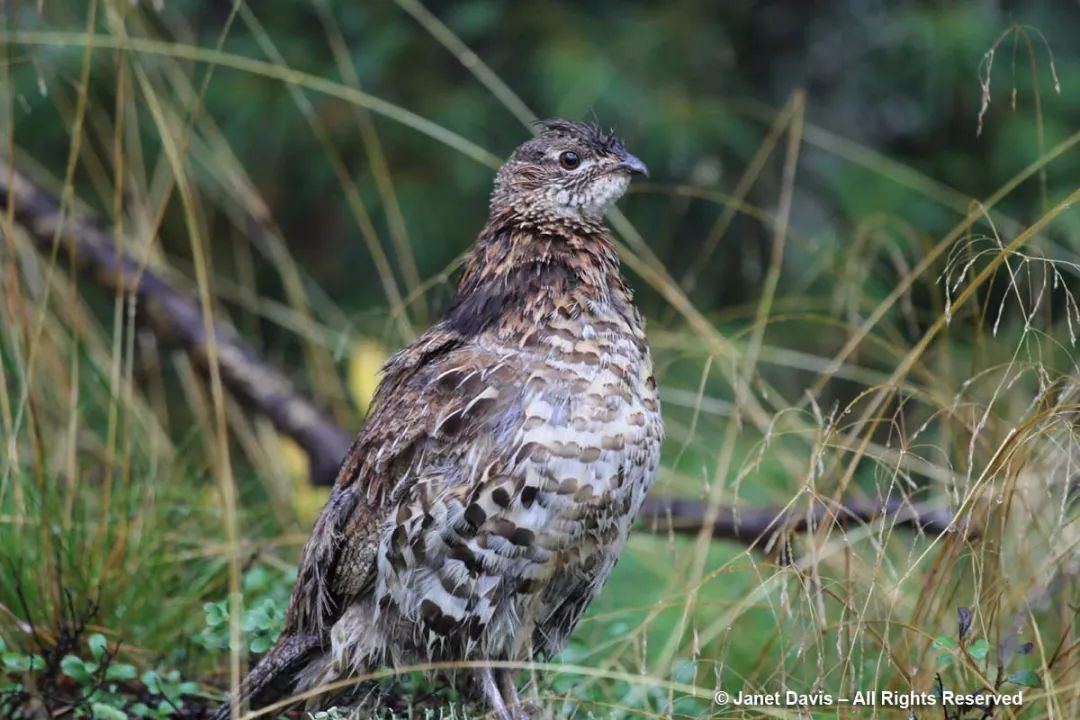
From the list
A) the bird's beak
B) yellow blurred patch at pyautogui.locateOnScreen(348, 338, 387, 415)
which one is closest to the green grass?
yellow blurred patch at pyautogui.locateOnScreen(348, 338, 387, 415)

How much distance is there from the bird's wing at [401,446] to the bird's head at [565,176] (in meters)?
0.39

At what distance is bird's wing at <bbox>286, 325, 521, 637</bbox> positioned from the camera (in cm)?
298

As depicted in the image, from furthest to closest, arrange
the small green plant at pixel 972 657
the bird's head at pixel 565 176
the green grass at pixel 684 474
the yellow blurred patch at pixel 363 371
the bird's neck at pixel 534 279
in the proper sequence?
the yellow blurred patch at pixel 363 371 < the bird's head at pixel 565 176 < the bird's neck at pixel 534 279 < the green grass at pixel 684 474 < the small green plant at pixel 972 657

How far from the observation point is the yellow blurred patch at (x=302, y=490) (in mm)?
4579

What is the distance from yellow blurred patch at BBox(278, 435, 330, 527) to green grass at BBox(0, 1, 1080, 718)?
0.20 ft

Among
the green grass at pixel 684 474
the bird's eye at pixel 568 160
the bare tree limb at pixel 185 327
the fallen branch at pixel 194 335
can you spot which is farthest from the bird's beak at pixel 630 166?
the bare tree limb at pixel 185 327

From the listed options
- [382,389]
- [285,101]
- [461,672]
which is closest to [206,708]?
[461,672]

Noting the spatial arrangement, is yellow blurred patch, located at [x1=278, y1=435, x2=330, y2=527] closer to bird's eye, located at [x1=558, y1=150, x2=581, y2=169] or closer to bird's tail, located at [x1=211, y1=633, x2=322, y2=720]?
bird's tail, located at [x1=211, y1=633, x2=322, y2=720]

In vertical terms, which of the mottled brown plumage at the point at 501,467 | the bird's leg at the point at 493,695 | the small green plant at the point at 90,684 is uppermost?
the mottled brown plumage at the point at 501,467

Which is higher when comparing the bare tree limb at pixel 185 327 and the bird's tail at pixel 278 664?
the bare tree limb at pixel 185 327

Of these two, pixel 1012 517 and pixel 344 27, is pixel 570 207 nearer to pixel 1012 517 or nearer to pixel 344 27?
pixel 1012 517

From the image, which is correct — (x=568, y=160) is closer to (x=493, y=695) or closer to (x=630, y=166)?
(x=630, y=166)

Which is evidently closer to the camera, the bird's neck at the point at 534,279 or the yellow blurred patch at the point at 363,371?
the bird's neck at the point at 534,279

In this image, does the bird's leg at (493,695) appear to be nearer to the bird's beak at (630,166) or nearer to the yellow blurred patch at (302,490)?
the bird's beak at (630,166)
